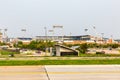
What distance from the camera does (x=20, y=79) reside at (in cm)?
1021

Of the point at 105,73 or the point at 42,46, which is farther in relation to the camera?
the point at 42,46

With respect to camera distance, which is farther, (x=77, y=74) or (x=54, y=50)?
(x=54, y=50)

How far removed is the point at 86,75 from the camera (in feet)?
36.4

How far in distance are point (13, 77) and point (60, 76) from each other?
1.58 m

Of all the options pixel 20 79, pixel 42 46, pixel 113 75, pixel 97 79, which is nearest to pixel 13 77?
pixel 20 79

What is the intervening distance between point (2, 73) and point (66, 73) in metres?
2.33

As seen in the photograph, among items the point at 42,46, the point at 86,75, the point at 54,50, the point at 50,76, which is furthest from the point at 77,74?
the point at 42,46

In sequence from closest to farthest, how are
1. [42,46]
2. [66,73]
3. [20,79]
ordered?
1. [20,79]
2. [66,73]
3. [42,46]

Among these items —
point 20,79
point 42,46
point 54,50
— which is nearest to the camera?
point 20,79

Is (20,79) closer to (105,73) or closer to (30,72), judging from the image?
(30,72)

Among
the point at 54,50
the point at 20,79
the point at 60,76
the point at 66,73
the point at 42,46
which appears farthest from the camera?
the point at 42,46

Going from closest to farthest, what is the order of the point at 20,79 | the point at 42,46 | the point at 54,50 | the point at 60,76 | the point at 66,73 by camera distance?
the point at 20,79 < the point at 60,76 < the point at 66,73 < the point at 54,50 < the point at 42,46

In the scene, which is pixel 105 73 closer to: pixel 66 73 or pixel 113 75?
pixel 113 75

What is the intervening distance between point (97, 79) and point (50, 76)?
5.39ft
